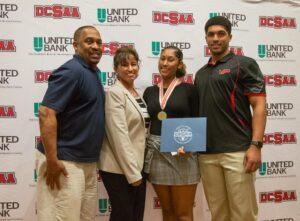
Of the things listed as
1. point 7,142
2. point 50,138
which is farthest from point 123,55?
point 7,142

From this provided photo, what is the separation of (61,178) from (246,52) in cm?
202

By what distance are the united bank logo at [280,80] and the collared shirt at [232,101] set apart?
982mm

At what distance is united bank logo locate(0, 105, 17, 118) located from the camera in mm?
2559

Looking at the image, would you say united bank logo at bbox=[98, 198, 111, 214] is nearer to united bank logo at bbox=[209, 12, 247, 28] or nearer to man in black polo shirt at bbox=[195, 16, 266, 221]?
man in black polo shirt at bbox=[195, 16, 266, 221]

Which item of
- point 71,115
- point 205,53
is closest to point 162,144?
point 71,115

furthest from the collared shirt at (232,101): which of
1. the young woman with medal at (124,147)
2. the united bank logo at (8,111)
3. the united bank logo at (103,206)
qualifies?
the united bank logo at (8,111)

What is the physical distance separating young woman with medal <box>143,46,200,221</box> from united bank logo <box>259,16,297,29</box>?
1.16 metres

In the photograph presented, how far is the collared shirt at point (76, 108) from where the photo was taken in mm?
1680

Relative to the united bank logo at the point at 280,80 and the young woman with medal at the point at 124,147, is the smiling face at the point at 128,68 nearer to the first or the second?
the young woman with medal at the point at 124,147

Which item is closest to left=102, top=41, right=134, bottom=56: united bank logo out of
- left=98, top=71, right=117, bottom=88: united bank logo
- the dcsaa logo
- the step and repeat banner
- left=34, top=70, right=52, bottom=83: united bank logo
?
the step and repeat banner

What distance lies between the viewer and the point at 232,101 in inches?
79.6

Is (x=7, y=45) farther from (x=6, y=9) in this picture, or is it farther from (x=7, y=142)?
(x=7, y=142)

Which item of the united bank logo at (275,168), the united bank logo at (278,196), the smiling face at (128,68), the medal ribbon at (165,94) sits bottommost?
the united bank logo at (278,196)

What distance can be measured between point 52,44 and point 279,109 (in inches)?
84.8
